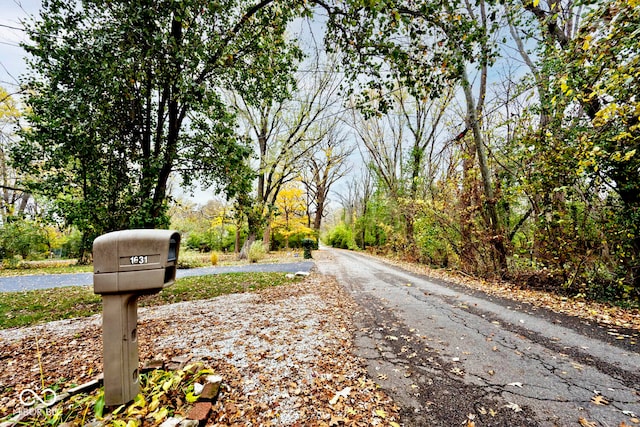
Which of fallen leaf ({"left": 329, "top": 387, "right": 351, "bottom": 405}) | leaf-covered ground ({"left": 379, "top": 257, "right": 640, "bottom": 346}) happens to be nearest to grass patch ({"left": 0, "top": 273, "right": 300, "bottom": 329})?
fallen leaf ({"left": 329, "top": 387, "right": 351, "bottom": 405})

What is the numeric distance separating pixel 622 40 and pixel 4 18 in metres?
8.74

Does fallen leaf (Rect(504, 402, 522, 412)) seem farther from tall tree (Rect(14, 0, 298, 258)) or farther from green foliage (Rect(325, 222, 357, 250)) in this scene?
green foliage (Rect(325, 222, 357, 250))

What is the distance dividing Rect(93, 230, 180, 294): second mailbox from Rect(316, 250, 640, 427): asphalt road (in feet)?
6.63

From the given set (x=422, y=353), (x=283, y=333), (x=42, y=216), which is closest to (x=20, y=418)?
(x=283, y=333)

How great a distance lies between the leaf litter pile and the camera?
1.85 metres

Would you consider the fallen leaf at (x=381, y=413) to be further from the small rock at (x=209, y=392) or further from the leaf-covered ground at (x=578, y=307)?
the leaf-covered ground at (x=578, y=307)

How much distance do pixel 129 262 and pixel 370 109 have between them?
4.20 metres

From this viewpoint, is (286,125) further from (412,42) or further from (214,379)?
(214,379)

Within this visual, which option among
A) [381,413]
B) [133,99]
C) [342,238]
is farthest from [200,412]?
[342,238]

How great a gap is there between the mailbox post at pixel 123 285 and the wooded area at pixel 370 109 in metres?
3.21

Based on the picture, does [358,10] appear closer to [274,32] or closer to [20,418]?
[274,32]

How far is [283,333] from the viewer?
130 inches

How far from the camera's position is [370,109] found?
14.8 ft

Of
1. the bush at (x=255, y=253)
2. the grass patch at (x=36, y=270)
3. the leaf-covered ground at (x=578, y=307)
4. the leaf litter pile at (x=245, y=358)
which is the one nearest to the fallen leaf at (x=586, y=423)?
the leaf litter pile at (x=245, y=358)
